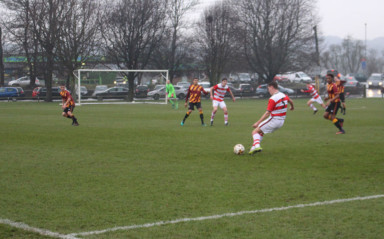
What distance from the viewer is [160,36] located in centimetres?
5634

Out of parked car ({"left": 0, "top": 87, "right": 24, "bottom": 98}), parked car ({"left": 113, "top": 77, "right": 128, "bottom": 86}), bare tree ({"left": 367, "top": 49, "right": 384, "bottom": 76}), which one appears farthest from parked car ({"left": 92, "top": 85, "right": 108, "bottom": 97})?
bare tree ({"left": 367, "top": 49, "right": 384, "bottom": 76})

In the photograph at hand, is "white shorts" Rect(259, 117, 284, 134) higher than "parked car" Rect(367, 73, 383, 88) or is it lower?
lower

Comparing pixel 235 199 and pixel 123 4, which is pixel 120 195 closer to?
pixel 235 199

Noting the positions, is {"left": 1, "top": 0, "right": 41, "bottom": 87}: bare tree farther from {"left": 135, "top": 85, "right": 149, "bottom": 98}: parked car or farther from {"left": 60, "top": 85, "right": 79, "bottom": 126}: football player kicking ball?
{"left": 60, "top": 85, "right": 79, "bottom": 126}: football player kicking ball

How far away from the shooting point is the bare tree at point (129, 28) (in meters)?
54.0

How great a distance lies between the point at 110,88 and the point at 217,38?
16945 mm

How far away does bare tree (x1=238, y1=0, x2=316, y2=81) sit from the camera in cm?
5722

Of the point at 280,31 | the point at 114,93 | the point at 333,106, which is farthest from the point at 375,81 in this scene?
the point at 333,106

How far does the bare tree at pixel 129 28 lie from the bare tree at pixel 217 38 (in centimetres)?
761

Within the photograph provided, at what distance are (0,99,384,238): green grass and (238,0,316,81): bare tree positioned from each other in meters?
43.7

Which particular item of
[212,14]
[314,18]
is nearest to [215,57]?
[212,14]

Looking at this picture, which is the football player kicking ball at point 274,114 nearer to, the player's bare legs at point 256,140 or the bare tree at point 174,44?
the player's bare legs at point 256,140

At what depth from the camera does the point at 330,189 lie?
7949 millimetres

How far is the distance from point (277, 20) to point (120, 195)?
52832 mm
